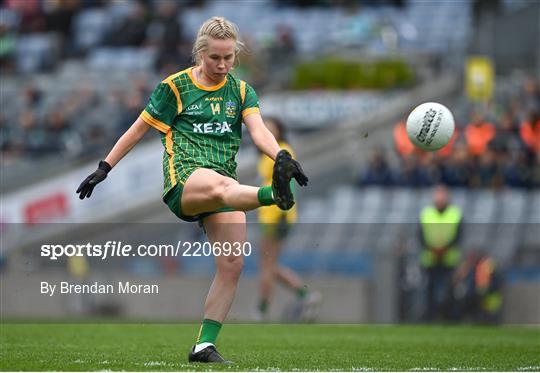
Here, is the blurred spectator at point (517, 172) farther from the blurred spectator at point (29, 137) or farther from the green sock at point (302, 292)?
the blurred spectator at point (29, 137)

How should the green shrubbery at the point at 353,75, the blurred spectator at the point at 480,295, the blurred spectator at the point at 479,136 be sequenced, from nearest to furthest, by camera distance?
the blurred spectator at the point at 480,295 → the blurred spectator at the point at 479,136 → the green shrubbery at the point at 353,75

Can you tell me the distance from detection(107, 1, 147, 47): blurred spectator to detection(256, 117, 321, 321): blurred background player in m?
13.9

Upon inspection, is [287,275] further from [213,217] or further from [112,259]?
[213,217]

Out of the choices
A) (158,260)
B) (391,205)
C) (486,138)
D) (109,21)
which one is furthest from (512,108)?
(109,21)

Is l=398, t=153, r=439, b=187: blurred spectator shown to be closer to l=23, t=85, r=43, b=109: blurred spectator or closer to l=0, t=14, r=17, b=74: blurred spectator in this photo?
l=23, t=85, r=43, b=109: blurred spectator

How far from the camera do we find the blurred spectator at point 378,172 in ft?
69.6

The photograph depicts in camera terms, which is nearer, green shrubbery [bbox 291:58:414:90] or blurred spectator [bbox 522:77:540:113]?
blurred spectator [bbox 522:77:540:113]

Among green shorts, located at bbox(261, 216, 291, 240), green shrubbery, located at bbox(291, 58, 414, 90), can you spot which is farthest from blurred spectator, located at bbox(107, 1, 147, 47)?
green shorts, located at bbox(261, 216, 291, 240)

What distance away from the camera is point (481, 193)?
20219 mm

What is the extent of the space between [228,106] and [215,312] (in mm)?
1365

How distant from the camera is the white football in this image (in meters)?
9.77

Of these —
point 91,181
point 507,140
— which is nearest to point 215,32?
point 91,181

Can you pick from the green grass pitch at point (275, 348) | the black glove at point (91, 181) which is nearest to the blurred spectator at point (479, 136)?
the green grass pitch at point (275, 348)

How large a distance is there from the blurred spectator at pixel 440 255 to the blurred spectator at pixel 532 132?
13.0 ft
